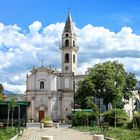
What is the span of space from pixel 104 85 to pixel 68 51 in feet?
71.1

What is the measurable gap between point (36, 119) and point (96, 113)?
32.6m

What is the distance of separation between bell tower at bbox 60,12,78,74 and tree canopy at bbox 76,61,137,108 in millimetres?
14834

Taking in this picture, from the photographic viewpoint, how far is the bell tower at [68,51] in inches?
3570

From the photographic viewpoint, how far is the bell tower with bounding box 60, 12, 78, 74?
90688mm

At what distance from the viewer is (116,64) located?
259 ft

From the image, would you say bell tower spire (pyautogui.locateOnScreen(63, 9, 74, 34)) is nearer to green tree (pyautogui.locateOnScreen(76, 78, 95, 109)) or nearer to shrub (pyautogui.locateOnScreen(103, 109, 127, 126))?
green tree (pyautogui.locateOnScreen(76, 78, 95, 109))

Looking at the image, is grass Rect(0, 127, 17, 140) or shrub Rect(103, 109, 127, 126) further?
shrub Rect(103, 109, 127, 126)

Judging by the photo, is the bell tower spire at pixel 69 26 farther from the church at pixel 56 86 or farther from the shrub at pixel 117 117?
the shrub at pixel 117 117

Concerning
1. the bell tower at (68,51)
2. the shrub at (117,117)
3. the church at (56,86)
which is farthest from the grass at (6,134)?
the bell tower at (68,51)

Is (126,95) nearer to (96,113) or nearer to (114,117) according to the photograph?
(96,113)

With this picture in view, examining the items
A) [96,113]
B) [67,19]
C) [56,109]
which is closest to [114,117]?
[96,113]

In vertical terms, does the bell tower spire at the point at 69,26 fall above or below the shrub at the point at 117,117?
above

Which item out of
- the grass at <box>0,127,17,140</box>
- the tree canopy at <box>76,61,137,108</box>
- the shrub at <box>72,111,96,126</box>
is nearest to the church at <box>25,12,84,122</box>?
the tree canopy at <box>76,61,137,108</box>

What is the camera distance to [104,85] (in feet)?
234
